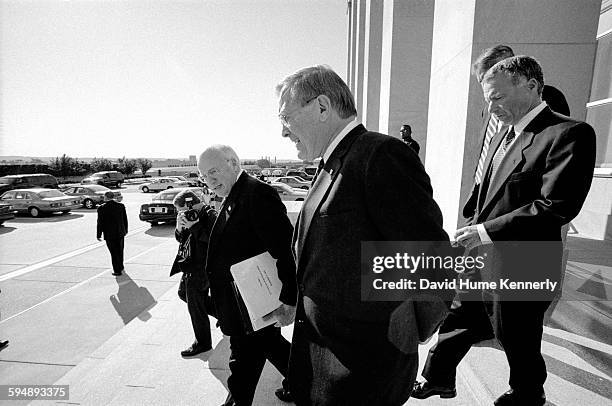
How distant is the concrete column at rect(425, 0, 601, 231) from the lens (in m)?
3.19

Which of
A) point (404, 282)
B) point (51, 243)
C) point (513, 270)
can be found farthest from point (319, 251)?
point (51, 243)

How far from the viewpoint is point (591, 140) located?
4.78ft

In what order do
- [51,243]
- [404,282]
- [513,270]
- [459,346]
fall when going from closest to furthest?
1. [404,282]
2. [513,270]
3. [459,346]
4. [51,243]

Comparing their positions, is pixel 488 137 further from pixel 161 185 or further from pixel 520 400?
pixel 161 185

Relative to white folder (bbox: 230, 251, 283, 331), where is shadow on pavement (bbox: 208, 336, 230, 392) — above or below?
below

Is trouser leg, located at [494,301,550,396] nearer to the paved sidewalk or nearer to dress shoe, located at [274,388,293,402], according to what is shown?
the paved sidewalk

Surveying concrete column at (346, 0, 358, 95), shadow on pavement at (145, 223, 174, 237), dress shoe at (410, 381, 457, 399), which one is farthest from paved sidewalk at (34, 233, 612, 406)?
concrete column at (346, 0, 358, 95)

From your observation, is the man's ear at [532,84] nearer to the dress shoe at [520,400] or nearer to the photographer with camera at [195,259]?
the dress shoe at [520,400]

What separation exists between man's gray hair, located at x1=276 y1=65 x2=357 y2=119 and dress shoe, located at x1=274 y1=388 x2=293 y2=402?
2.16m

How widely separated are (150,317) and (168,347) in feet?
3.64

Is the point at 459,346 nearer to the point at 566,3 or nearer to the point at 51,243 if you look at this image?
the point at 566,3

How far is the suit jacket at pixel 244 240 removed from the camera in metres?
1.99

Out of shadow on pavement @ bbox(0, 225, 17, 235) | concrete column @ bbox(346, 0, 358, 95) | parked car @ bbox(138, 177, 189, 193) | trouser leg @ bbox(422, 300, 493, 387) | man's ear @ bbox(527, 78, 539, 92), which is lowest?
parked car @ bbox(138, 177, 189, 193)

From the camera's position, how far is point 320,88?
130 centimetres
